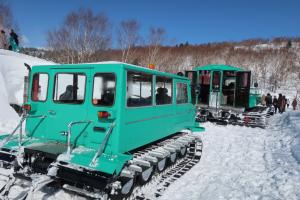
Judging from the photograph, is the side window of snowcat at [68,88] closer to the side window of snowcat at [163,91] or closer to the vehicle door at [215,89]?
the side window of snowcat at [163,91]

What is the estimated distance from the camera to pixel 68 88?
17.1 feet

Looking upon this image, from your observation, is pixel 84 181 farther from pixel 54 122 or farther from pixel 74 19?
pixel 74 19

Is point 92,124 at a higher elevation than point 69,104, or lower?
lower

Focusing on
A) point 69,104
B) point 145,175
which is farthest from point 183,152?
point 69,104

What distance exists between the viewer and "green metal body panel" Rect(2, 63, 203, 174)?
4333mm

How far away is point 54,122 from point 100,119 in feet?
3.51

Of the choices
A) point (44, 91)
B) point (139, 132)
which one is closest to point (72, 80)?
point (44, 91)

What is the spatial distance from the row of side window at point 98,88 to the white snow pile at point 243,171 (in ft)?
6.46

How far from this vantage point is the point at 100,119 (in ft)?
14.7

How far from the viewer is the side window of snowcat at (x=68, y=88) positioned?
16.5 feet

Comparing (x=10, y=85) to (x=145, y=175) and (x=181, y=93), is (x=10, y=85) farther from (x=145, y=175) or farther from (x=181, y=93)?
(x=145, y=175)

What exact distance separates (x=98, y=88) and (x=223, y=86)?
41.1ft

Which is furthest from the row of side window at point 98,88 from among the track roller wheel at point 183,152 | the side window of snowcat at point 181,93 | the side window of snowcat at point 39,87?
the track roller wheel at point 183,152

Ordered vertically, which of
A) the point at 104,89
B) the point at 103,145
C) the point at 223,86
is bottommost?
the point at 103,145
